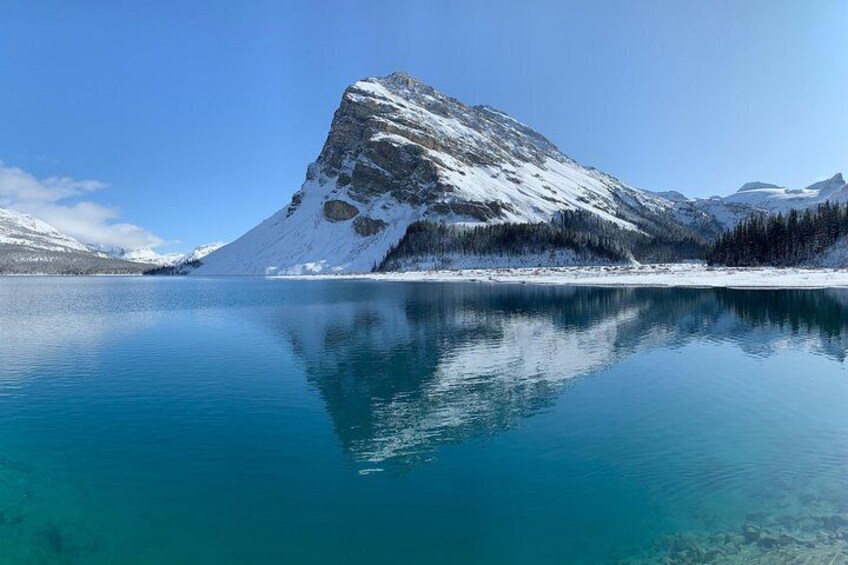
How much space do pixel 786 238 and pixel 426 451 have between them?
167816mm

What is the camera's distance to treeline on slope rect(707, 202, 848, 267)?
453 ft

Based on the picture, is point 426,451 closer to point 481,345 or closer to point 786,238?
point 481,345

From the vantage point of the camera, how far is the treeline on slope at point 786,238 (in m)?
138

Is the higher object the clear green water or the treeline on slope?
the treeline on slope

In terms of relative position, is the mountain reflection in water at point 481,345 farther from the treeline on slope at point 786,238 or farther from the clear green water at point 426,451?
the treeline on slope at point 786,238

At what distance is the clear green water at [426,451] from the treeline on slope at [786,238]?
127m

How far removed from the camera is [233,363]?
34.2 metres

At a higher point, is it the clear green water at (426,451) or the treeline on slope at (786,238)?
the treeline on slope at (786,238)

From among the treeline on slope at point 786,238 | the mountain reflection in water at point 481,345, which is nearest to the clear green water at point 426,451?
the mountain reflection in water at point 481,345

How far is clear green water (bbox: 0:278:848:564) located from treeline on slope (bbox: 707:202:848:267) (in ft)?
416

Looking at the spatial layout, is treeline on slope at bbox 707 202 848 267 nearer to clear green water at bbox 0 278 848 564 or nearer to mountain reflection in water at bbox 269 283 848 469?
mountain reflection in water at bbox 269 283 848 469

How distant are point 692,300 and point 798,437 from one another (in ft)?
188

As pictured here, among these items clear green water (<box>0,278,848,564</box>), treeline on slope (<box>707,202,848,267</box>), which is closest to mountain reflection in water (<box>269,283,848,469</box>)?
clear green water (<box>0,278,848,564</box>)

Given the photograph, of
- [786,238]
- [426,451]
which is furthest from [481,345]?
[786,238]
